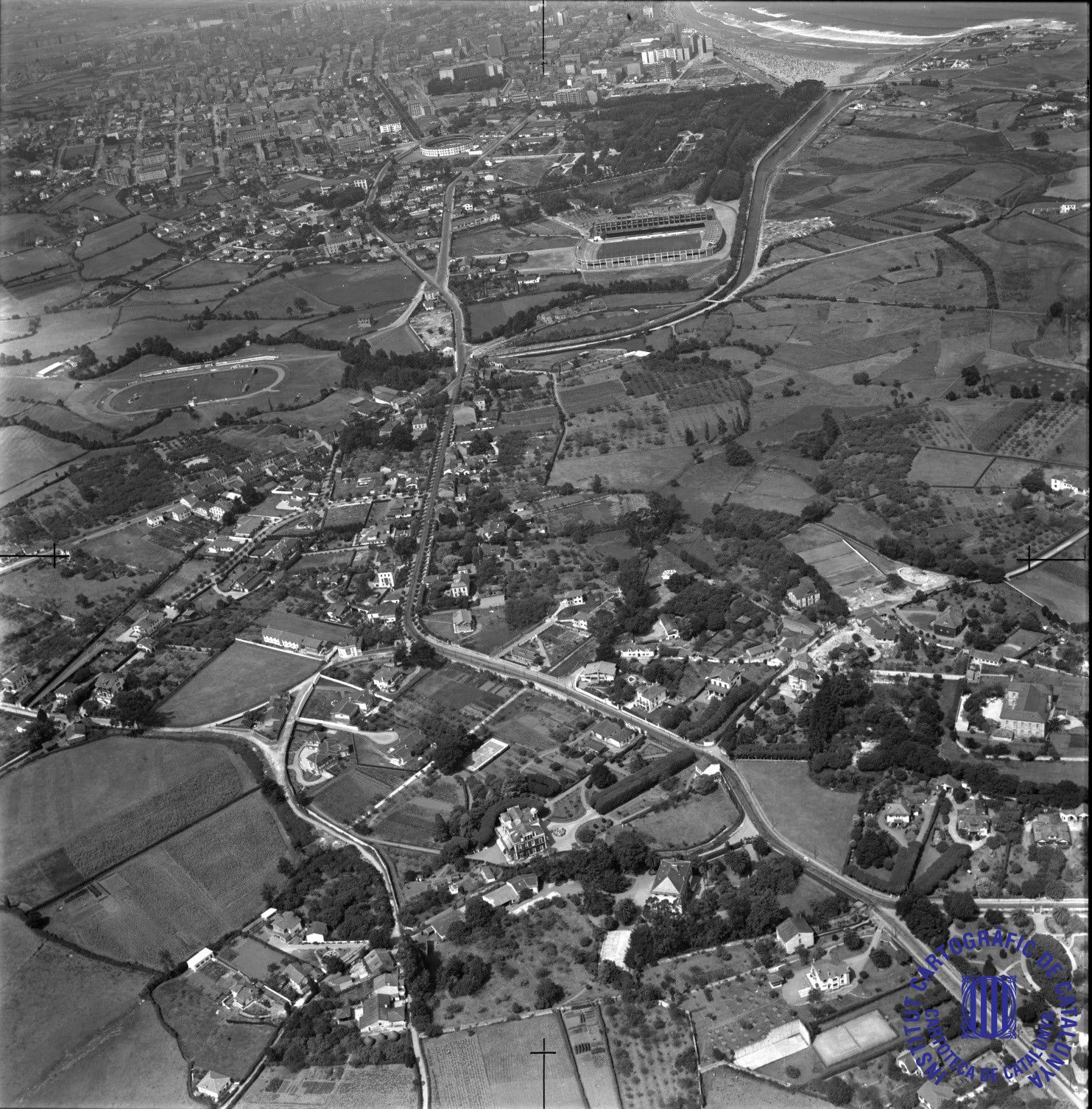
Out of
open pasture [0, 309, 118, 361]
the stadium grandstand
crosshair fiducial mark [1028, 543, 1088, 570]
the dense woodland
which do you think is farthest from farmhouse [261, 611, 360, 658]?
the dense woodland

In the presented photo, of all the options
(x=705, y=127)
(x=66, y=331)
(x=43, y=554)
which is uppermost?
(x=705, y=127)

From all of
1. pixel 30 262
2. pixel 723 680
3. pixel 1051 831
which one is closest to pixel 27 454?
pixel 30 262

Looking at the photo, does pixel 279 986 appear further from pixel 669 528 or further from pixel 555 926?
pixel 669 528

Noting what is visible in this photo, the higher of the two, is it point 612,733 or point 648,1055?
point 648,1055

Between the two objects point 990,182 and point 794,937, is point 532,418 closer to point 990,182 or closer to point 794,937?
point 794,937

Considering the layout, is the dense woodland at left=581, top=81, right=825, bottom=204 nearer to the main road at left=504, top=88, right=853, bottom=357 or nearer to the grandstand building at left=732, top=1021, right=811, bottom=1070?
the main road at left=504, top=88, right=853, bottom=357

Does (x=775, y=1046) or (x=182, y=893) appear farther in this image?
(x=182, y=893)
